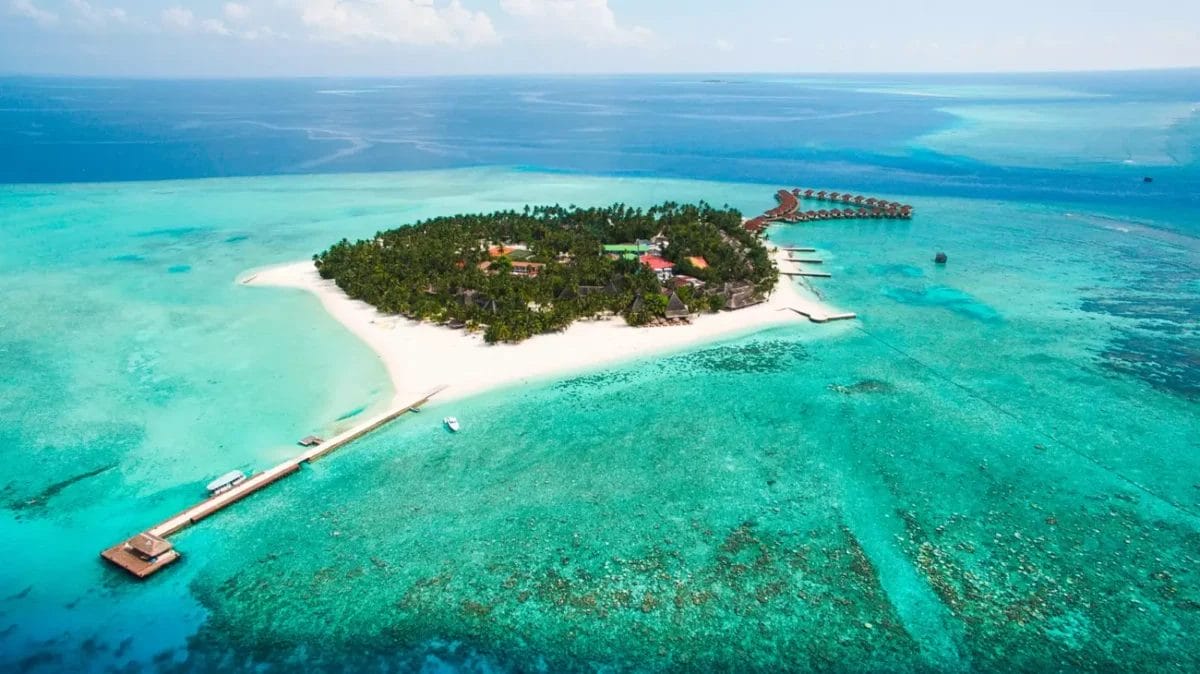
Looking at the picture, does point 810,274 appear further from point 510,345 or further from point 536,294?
point 510,345

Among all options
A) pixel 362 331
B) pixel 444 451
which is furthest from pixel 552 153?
pixel 444 451

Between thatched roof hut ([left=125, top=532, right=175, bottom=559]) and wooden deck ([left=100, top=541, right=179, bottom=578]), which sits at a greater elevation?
thatched roof hut ([left=125, top=532, right=175, bottom=559])

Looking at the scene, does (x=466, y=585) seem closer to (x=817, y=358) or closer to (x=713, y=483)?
(x=713, y=483)

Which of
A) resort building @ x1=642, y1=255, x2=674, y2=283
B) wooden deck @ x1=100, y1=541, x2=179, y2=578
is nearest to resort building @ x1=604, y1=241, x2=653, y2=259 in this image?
resort building @ x1=642, y1=255, x2=674, y2=283

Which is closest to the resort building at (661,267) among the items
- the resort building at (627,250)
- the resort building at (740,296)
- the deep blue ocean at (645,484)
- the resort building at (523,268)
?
the resort building at (627,250)

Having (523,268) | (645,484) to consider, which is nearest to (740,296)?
(523,268)

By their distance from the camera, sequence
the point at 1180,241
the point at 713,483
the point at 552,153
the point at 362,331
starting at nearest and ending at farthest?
1. the point at 713,483
2. the point at 362,331
3. the point at 1180,241
4. the point at 552,153

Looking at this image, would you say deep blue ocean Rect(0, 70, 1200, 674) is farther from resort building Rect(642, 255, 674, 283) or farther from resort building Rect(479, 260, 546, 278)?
resort building Rect(479, 260, 546, 278)
